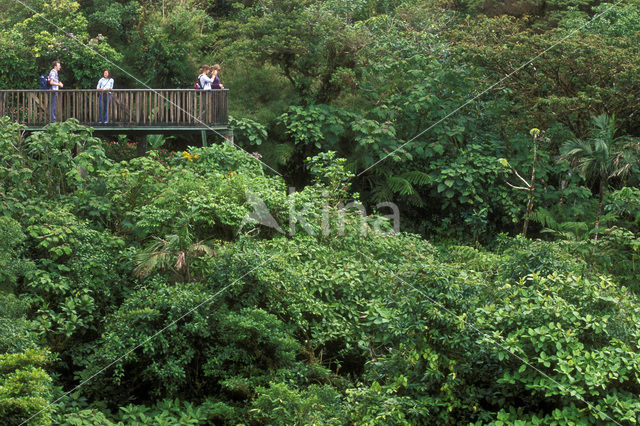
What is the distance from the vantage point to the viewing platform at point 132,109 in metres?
13.6

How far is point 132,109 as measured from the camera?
13953 mm

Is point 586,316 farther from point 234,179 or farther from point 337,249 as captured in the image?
point 234,179

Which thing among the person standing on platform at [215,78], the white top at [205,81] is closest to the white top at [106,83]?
the white top at [205,81]

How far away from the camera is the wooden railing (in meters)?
13.6

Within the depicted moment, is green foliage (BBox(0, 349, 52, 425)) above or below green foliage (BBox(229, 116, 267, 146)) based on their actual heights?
below

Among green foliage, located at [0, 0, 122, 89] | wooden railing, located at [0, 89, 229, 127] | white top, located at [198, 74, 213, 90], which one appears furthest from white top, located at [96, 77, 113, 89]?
green foliage, located at [0, 0, 122, 89]

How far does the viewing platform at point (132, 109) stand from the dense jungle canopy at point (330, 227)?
1.08m

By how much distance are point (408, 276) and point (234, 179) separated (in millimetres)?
3447

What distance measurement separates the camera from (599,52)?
46.6ft

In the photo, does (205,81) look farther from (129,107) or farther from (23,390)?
(23,390)

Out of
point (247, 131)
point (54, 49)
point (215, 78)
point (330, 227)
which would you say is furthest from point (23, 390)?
point (54, 49)

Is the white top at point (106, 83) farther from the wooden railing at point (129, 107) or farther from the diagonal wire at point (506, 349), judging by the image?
the diagonal wire at point (506, 349)

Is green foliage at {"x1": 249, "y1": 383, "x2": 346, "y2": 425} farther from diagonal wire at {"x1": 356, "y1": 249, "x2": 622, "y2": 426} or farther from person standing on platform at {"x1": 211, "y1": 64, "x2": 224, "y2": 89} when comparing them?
person standing on platform at {"x1": 211, "y1": 64, "x2": 224, "y2": 89}

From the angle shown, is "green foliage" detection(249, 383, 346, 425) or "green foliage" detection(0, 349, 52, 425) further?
"green foliage" detection(249, 383, 346, 425)
